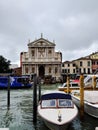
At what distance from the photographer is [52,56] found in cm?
10894

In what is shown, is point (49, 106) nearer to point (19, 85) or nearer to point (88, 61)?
point (19, 85)

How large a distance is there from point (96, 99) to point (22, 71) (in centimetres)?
8864

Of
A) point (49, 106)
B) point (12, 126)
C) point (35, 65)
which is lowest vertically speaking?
point (12, 126)

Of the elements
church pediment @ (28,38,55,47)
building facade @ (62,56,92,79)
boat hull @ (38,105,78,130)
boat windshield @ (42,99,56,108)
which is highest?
church pediment @ (28,38,55,47)

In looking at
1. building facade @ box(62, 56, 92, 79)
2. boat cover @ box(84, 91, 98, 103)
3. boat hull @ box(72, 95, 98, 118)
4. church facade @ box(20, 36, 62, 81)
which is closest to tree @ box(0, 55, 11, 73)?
→ church facade @ box(20, 36, 62, 81)

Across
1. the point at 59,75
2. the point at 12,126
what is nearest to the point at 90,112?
the point at 12,126

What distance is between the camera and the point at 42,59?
110 m

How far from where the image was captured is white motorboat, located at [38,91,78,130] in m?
14.6

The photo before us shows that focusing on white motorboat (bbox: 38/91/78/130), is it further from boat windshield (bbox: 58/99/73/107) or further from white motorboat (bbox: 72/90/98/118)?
white motorboat (bbox: 72/90/98/118)

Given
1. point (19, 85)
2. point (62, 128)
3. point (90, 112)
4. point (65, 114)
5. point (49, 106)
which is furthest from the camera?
point (19, 85)

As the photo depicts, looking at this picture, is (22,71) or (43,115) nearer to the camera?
(43,115)

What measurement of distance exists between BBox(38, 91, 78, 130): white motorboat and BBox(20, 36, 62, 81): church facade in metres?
90.1

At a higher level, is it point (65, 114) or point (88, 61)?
point (88, 61)

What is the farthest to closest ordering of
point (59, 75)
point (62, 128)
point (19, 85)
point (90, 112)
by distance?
point (59, 75), point (19, 85), point (90, 112), point (62, 128)
